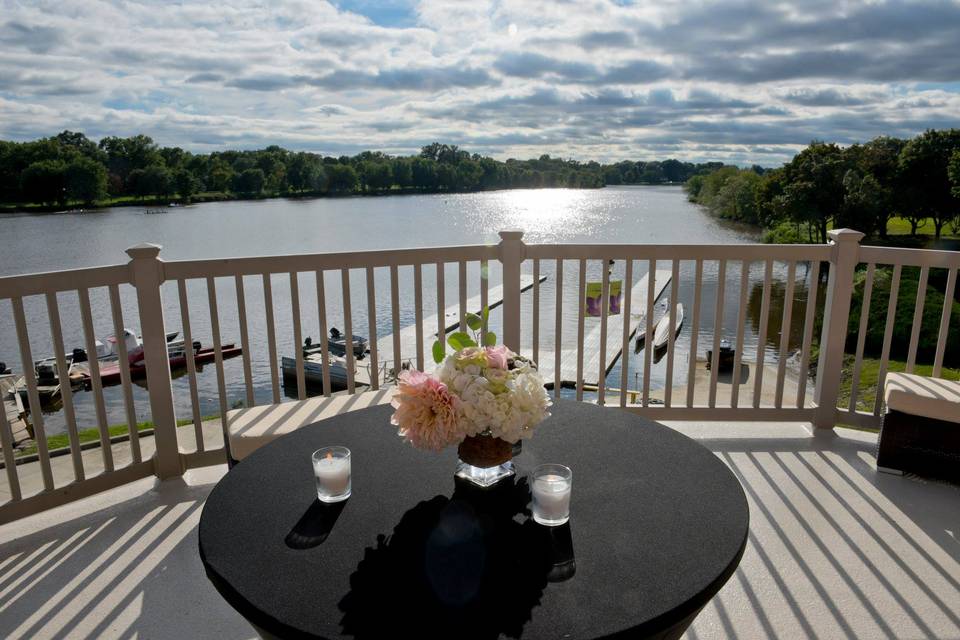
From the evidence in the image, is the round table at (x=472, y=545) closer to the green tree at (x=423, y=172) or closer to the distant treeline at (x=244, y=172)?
the distant treeline at (x=244, y=172)

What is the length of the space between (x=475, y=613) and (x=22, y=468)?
8309mm

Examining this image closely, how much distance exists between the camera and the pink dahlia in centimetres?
129

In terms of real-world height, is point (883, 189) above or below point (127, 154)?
below

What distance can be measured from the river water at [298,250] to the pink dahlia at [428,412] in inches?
521

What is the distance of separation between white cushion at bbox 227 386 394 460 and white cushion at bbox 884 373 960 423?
215 centimetres

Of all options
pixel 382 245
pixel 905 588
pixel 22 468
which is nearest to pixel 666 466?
pixel 905 588

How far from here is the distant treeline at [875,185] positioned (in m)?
27.6

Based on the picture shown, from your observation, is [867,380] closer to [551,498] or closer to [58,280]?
[551,498]

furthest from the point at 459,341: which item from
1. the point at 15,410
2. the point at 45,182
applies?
the point at 45,182

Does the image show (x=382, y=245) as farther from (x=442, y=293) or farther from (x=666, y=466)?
(x=666, y=466)

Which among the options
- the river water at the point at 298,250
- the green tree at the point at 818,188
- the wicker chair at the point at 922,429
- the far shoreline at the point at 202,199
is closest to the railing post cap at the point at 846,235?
the wicker chair at the point at 922,429

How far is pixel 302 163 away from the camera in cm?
4050

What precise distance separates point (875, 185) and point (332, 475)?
3268 cm

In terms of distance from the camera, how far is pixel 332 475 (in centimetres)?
137
